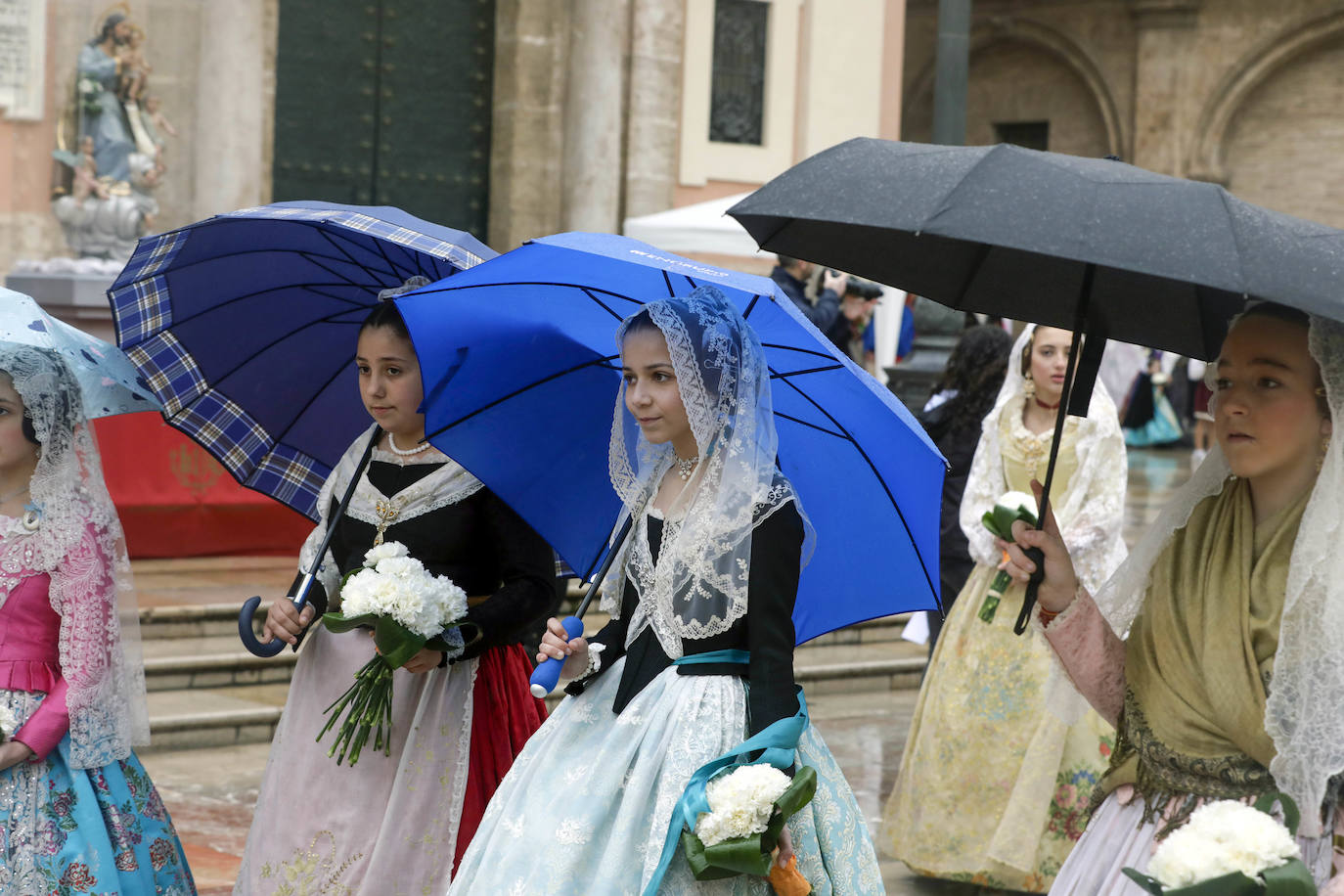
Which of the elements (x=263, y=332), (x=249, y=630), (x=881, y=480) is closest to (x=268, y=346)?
(x=263, y=332)

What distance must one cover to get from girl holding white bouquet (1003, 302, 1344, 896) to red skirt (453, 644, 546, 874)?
1.44m

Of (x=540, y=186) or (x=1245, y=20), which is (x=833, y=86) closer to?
(x=540, y=186)

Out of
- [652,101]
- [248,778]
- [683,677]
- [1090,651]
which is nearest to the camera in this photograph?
[1090,651]

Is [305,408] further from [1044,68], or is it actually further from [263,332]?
[1044,68]

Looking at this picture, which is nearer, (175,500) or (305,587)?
(305,587)

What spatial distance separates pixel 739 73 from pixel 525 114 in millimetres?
2081

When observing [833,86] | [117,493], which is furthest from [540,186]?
[117,493]

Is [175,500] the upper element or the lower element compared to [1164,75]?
lower

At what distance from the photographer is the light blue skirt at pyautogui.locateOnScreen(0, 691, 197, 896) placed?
3.57m

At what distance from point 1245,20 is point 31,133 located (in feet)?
59.9

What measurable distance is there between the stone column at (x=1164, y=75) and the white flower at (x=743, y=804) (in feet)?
74.9

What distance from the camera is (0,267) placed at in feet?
37.3

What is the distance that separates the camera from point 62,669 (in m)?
3.67

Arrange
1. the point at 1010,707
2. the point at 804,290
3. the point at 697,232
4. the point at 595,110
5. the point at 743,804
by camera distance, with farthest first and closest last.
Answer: the point at 595,110 < the point at 697,232 < the point at 804,290 < the point at 1010,707 < the point at 743,804
